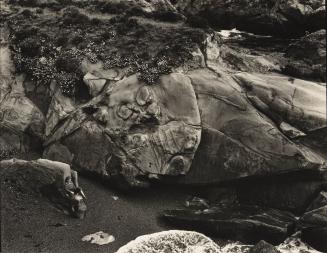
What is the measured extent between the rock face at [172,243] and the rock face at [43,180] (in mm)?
2981

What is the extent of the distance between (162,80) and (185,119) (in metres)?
2.53

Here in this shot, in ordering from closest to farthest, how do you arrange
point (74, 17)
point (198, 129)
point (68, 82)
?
1. point (198, 129)
2. point (68, 82)
3. point (74, 17)

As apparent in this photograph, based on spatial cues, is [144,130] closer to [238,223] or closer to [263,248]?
[238,223]

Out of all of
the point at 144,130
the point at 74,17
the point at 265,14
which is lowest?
the point at 144,130

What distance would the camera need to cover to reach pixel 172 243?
17656 millimetres

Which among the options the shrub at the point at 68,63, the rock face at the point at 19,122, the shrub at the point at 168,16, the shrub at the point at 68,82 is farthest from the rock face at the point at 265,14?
the rock face at the point at 19,122

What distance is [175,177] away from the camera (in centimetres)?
2070

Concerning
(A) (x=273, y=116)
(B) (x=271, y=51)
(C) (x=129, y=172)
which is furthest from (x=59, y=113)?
(B) (x=271, y=51)

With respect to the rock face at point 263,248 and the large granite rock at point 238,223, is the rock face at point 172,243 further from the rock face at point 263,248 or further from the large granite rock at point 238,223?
the rock face at point 263,248

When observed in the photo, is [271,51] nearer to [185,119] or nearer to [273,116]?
[273,116]

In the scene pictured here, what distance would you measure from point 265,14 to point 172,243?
1944cm

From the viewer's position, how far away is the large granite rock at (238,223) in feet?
59.5

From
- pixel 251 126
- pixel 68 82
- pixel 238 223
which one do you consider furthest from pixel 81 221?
pixel 251 126

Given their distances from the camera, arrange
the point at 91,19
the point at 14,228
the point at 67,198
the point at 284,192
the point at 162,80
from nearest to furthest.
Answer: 1. the point at 14,228
2. the point at 67,198
3. the point at 284,192
4. the point at 162,80
5. the point at 91,19
